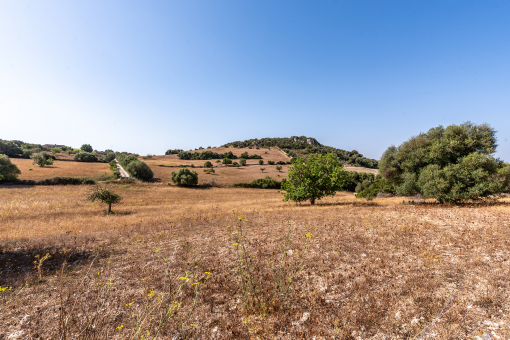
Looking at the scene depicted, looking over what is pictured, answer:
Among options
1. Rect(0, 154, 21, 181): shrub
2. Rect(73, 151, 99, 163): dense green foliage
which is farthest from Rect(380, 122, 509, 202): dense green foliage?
Rect(73, 151, 99, 163): dense green foliage

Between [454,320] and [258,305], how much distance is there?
3.73 m

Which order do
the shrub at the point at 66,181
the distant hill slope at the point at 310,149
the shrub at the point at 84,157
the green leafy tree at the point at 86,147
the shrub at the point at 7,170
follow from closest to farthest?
the shrub at the point at 7,170 → the shrub at the point at 66,181 → the shrub at the point at 84,157 → the distant hill slope at the point at 310,149 → the green leafy tree at the point at 86,147

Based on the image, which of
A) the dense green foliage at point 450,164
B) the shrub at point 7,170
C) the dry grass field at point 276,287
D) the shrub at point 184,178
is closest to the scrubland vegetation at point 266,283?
the dry grass field at point 276,287

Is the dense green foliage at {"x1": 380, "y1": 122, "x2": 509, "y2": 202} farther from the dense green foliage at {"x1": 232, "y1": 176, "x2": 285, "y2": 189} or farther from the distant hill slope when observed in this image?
the distant hill slope

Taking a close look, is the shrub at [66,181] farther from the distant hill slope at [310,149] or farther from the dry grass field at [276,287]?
the distant hill slope at [310,149]

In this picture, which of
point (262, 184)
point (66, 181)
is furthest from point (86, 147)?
point (262, 184)

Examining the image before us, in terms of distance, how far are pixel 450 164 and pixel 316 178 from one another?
14.9 meters

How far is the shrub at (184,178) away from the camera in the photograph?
185 feet

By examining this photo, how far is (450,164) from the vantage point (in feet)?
58.4

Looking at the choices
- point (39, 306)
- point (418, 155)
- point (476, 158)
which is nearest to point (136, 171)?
point (39, 306)

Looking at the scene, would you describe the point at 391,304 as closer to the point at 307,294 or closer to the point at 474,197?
the point at 307,294

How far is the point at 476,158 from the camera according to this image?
1645 cm

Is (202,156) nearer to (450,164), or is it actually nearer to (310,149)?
(310,149)

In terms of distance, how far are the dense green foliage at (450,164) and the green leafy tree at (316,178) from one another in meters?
6.29
